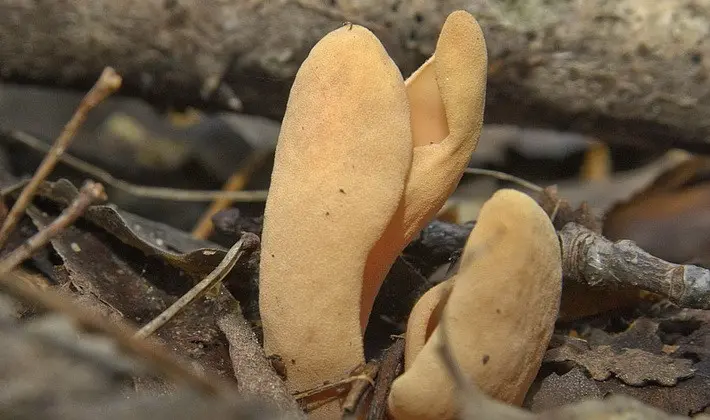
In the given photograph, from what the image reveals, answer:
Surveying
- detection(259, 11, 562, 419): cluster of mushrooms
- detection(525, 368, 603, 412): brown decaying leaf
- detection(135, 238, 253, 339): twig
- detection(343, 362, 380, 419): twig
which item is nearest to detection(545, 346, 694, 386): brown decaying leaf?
detection(525, 368, 603, 412): brown decaying leaf

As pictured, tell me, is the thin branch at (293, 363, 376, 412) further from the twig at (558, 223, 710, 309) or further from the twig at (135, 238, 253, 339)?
the twig at (558, 223, 710, 309)

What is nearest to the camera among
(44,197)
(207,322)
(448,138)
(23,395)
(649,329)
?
(23,395)

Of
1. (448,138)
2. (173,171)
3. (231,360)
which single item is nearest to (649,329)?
(448,138)

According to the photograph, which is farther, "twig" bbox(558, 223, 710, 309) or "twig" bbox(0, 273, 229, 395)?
"twig" bbox(558, 223, 710, 309)

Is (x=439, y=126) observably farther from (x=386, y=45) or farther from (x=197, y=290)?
(x=386, y=45)

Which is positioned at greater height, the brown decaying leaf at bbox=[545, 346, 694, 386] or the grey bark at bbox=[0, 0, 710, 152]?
the grey bark at bbox=[0, 0, 710, 152]

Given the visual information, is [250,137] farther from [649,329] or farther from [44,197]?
[649,329]

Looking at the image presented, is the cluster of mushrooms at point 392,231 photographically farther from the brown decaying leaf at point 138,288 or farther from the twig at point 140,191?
the twig at point 140,191

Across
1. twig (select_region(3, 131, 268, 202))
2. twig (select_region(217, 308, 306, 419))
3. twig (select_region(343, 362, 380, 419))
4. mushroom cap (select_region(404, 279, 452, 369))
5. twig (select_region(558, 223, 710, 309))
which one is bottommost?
twig (select_region(3, 131, 268, 202))

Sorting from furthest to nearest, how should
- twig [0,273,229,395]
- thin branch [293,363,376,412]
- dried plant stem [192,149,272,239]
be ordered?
dried plant stem [192,149,272,239], thin branch [293,363,376,412], twig [0,273,229,395]
